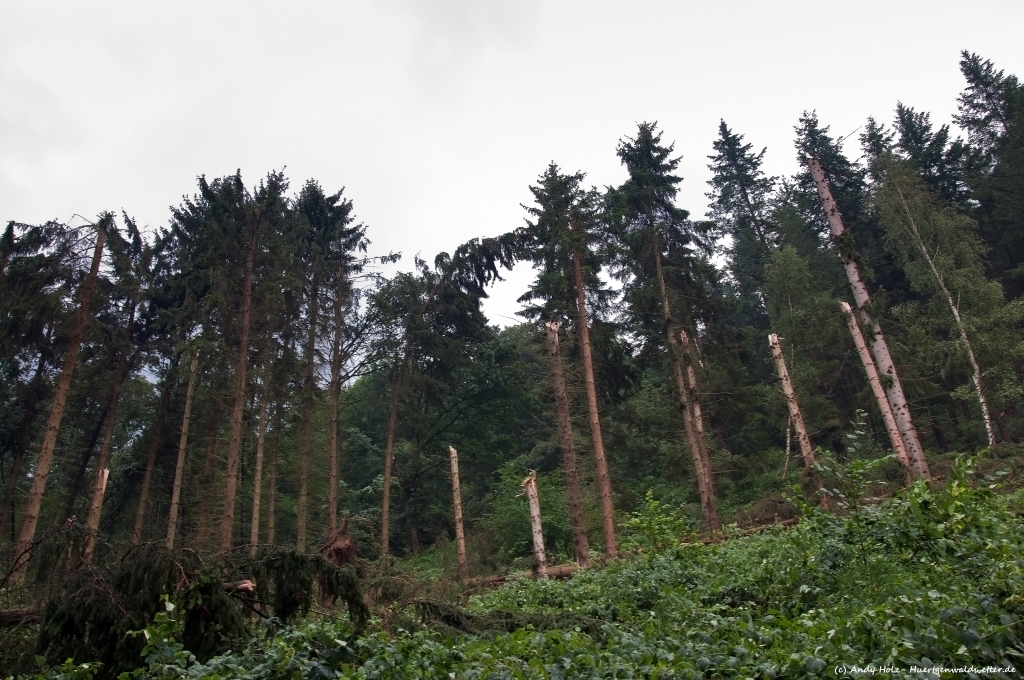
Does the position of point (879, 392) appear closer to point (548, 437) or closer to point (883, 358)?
point (883, 358)

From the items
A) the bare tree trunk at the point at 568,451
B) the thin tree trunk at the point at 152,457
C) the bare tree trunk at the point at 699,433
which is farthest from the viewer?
the thin tree trunk at the point at 152,457

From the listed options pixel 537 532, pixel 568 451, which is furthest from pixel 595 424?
pixel 537 532

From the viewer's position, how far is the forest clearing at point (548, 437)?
5301mm

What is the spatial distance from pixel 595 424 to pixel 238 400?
416 inches

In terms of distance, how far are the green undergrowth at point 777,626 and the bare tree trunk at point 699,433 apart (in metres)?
11.3

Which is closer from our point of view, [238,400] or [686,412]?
[238,400]

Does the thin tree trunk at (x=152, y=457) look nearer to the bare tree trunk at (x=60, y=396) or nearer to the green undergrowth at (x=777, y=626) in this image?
the bare tree trunk at (x=60, y=396)

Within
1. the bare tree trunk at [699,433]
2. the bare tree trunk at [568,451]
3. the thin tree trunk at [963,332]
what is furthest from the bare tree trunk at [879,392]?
the thin tree trunk at [963,332]

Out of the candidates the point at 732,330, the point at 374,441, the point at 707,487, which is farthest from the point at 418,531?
the point at 732,330

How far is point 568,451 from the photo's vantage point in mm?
17922

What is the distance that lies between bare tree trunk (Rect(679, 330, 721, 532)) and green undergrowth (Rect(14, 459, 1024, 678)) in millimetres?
11284

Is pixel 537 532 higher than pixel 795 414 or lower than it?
lower

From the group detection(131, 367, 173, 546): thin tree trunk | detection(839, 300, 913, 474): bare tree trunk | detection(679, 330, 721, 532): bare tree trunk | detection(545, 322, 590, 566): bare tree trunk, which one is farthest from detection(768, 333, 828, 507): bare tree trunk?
detection(131, 367, 173, 546): thin tree trunk

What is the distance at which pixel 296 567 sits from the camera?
6320mm
